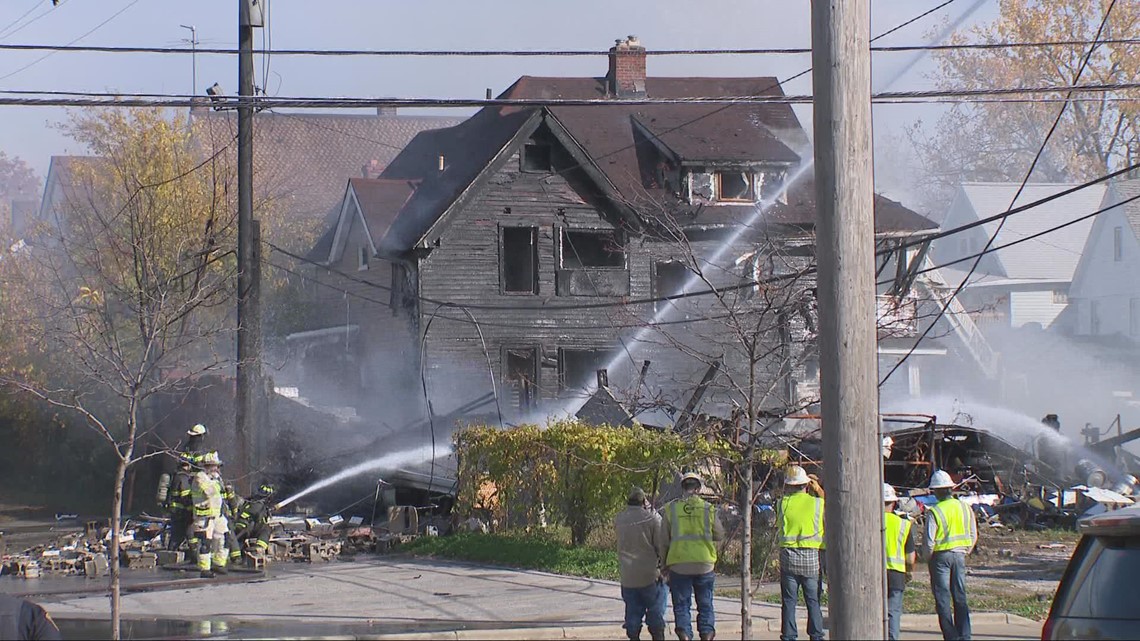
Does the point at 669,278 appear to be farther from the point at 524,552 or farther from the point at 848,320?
the point at 848,320

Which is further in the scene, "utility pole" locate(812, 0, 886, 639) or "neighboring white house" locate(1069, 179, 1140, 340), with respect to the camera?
"neighboring white house" locate(1069, 179, 1140, 340)

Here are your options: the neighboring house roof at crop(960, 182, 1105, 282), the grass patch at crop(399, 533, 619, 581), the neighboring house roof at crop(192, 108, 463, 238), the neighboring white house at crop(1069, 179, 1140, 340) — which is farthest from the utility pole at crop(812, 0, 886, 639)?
the neighboring house roof at crop(192, 108, 463, 238)

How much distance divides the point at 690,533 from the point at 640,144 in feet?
71.6

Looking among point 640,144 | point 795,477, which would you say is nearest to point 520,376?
point 640,144

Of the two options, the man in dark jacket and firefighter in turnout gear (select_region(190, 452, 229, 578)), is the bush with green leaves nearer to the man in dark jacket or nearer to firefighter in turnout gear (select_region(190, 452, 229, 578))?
firefighter in turnout gear (select_region(190, 452, 229, 578))

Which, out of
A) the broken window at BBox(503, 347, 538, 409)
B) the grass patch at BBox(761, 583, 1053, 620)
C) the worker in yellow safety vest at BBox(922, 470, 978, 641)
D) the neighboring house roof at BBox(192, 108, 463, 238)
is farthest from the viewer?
the neighboring house roof at BBox(192, 108, 463, 238)

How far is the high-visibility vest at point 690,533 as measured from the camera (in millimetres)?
10266

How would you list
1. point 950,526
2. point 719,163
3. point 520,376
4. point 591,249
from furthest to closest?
point 591,249 → point 719,163 → point 520,376 → point 950,526

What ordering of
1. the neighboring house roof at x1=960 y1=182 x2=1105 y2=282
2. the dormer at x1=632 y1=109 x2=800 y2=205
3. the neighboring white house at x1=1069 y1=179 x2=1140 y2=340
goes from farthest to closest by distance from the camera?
the neighboring house roof at x1=960 y1=182 x2=1105 y2=282, the neighboring white house at x1=1069 y1=179 x2=1140 y2=340, the dormer at x1=632 y1=109 x2=800 y2=205

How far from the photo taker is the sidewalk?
11.7 meters

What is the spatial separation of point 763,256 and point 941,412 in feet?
26.7

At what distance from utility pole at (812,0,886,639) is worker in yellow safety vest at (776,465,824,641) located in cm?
467

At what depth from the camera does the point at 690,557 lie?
10.3 meters

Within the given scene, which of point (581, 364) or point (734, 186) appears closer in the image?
point (581, 364)
